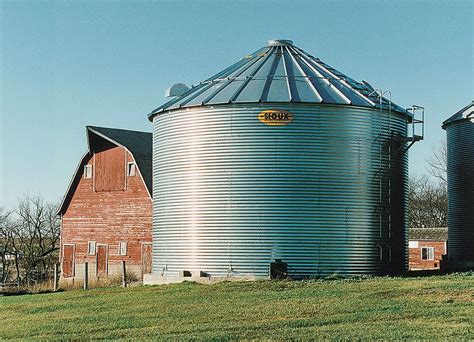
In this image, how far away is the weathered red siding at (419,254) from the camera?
202ft

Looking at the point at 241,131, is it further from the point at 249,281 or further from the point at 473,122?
the point at 473,122

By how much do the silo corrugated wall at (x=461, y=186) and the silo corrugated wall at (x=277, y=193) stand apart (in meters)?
9.08

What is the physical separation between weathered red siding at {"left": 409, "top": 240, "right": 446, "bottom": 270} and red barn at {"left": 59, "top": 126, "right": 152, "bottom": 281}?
23.3 m

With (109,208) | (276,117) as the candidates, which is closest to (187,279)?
(276,117)

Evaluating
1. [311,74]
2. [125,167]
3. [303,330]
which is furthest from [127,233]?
[303,330]

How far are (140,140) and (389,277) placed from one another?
23.3 meters

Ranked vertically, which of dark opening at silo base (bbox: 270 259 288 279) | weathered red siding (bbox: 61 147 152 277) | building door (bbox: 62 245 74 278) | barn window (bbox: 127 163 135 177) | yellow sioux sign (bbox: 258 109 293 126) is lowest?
building door (bbox: 62 245 74 278)

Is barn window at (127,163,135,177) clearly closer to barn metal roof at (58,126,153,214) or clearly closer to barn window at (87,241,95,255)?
barn metal roof at (58,126,153,214)

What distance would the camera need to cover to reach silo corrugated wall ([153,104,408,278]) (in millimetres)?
31484

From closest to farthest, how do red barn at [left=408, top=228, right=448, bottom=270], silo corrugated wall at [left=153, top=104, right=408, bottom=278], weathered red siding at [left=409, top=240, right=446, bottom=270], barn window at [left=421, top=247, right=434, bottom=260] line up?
1. silo corrugated wall at [left=153, top=104, right=408, bottom=278]
2. weathered red siding at [left=409, top=240, right=446, bottom=270]
3. red barn at [left=408, top=228, right=448, bottom=270]
4. barn window at [left=421, top=247, right=434, bottom=260]

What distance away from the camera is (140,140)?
166 feet

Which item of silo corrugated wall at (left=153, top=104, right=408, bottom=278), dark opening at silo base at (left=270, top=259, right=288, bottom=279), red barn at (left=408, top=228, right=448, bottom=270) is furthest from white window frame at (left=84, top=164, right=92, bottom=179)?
red barn at (left=408, top=228, right=448, bottom=270)

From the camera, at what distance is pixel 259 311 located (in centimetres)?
2231

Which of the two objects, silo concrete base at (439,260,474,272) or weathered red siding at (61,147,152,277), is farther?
weathered red siding at (61,147,152,277)
